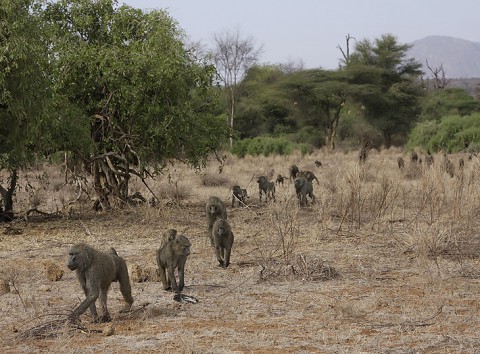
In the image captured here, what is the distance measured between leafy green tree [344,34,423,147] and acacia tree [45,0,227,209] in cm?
2560

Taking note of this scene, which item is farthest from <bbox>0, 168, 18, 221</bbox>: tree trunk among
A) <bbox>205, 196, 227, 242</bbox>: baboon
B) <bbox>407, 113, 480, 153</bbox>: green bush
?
<bbox>407, 113, 480, 153</bbox>: green bush

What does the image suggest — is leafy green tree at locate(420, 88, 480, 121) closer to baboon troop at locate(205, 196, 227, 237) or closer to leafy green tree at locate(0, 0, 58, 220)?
leafy green tree at locate(0, 0, 58, 220)

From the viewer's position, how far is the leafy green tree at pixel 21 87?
11.5m

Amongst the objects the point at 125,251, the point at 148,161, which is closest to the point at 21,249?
the point at 125,251

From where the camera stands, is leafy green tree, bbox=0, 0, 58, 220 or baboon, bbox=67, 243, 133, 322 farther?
leafy green tree, bbox=0, 0, 58, 220

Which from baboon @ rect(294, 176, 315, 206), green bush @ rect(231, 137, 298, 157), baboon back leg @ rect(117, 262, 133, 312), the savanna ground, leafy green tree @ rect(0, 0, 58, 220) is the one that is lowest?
the savanna ground

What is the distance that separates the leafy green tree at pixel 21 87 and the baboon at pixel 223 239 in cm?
428

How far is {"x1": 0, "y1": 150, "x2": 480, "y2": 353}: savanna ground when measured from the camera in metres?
6.01

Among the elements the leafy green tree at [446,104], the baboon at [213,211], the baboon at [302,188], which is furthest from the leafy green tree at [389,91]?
the baboon at [213,211]

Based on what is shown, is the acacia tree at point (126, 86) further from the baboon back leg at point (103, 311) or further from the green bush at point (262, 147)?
the green bush at point (262, 147)

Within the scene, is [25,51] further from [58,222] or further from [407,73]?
[407,73]

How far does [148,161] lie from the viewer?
52.0 ft

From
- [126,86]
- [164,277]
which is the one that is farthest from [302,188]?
[164,277]

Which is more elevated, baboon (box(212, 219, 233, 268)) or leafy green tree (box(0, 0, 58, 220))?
leafy green tree (box(0, 0, 58, 220))
